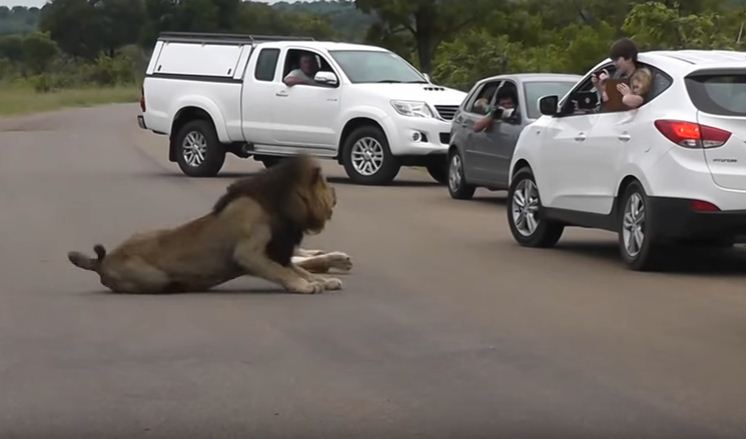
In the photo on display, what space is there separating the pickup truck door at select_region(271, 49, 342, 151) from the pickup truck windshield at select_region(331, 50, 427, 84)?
0.26m

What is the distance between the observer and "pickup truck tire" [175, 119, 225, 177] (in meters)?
24.6

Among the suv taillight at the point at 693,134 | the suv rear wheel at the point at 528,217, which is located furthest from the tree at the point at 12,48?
the suv taillight at the point at 693,134

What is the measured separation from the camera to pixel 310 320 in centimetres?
1067

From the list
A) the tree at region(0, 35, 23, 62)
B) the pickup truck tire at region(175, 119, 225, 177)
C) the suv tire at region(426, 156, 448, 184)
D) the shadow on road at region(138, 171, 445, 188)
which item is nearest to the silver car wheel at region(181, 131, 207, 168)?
the pickup truck tire at region(175, 119, 225, 177)

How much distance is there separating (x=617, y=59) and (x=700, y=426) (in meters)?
6.50

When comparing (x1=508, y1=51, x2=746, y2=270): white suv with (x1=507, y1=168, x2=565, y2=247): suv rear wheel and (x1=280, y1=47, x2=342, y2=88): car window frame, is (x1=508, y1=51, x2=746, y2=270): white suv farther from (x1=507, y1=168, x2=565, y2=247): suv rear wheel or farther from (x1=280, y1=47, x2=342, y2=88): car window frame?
(x1=280, y1=47, x2=342, y2=88): car window frame

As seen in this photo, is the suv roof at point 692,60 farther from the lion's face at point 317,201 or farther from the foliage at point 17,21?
the foliage at point 17,21

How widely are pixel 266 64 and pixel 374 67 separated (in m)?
1.59

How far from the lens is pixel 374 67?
24.0 metres

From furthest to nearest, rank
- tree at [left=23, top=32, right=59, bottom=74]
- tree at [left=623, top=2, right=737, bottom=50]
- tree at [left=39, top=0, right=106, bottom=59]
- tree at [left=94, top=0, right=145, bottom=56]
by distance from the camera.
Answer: tree at [left=39, top=0, right=106, bottom=59] < tree at [left=23, top=32, right=59, bottom=74] < tree at [left=94, top=0, right=145, bottom=56] < tree at [left=623, top=2, right=737, bottom=50]

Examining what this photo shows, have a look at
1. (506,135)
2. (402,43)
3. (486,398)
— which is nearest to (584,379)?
(486,398)

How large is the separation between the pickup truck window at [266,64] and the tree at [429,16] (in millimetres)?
43913

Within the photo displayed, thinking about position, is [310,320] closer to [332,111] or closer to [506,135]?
[506,135]

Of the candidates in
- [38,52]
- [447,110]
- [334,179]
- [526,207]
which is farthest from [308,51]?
[38,52]
